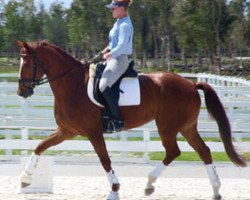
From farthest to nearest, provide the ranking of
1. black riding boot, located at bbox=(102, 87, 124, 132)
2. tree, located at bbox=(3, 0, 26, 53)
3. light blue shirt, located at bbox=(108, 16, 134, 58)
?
tree, located at bbox=(3, 0, 26, 53), black riding boot, located at bbox=(102, 87, 124, 132), light blue shirt, located at bbox=(108, 16, 134, 58)

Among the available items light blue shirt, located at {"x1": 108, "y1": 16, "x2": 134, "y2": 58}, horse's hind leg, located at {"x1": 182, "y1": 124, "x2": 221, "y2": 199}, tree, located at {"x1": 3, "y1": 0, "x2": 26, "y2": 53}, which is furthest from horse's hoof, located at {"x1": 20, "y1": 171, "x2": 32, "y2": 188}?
tree, located at {"x1": 3, "y1": 0, "x2": 26, "y2": 53}

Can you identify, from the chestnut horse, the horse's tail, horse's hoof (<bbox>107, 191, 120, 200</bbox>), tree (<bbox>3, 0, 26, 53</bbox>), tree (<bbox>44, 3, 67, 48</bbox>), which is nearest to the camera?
horse's hoof (<bbox>107, 191, 120, 200</bbox>)

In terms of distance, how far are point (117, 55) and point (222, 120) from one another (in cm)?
197

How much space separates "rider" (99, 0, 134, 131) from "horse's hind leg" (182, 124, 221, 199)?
1.11 metres

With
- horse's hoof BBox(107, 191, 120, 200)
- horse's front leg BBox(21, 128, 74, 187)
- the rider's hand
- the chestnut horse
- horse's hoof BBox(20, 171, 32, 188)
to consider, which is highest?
the rider's hand

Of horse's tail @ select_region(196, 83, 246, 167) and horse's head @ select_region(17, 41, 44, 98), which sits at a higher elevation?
horse's head @ select_region(17, 41, 44, 98)

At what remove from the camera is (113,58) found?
873 cm

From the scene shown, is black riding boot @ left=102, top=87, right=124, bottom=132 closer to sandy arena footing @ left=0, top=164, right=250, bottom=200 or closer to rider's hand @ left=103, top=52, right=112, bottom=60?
rider's hand @ left=103, top=52, right=112, bottom=60

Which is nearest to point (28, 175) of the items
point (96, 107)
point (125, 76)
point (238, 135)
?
point (96, 107)

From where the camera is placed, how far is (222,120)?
369 inches

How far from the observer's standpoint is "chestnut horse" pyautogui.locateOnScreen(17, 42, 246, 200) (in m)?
8.75

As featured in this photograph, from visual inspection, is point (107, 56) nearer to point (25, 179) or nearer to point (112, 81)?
point (112, 81)

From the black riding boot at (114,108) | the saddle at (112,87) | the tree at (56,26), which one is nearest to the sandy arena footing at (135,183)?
the black riding boot at (114,108)

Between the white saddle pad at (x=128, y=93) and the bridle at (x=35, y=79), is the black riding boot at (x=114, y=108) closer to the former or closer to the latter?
the white saddle pad at (x=128, y=93)
